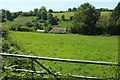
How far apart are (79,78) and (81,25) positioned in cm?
3760

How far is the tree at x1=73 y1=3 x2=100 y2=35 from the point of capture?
41.1 m

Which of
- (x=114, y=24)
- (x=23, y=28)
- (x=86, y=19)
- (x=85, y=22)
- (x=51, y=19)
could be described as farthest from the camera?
(x=51, y=19)

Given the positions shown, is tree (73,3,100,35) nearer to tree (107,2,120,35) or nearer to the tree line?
the tree line

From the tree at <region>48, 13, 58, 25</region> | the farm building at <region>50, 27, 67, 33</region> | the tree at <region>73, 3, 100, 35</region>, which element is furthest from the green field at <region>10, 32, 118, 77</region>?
the tree at <region>48, 13, 58, 25</region>

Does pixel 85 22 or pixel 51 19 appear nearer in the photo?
pixel 85 22

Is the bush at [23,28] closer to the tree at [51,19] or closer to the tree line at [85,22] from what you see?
the tree line at [85,22]

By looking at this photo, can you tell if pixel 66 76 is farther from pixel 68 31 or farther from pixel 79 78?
pixel 68 31

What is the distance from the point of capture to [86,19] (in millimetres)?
43969

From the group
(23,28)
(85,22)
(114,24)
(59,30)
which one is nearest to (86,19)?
(85,22)

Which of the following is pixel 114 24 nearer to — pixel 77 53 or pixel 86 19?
pixel 86 19

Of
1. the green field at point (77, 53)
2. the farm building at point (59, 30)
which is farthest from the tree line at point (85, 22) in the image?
the green field at point (77, 53)

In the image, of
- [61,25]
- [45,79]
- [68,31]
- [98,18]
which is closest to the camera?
[45,79]

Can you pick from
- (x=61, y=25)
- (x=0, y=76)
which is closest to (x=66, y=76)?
(x=0, y=76)

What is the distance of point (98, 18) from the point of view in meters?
40.5
